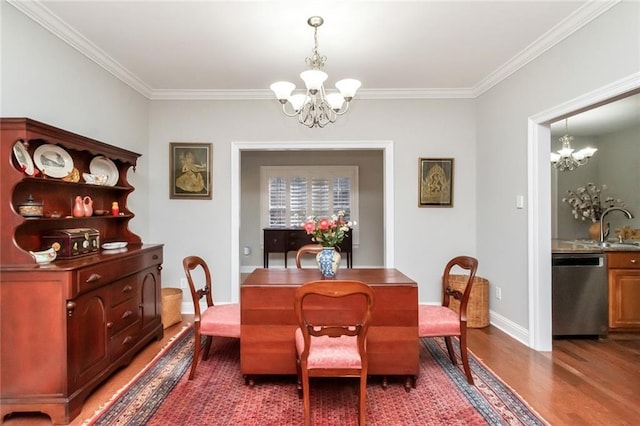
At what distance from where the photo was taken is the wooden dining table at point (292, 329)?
220 cm

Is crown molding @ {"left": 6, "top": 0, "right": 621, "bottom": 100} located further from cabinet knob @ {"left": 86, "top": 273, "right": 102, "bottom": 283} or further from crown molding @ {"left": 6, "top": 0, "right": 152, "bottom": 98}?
cabinet knob @ {"left": 86, "top": 273, "right": 102, "bottom": 283}

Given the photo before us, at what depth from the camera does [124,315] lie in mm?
2531

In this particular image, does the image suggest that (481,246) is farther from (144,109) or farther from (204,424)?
(144,109)

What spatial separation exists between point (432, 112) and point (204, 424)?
146 inches

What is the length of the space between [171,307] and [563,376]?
3510mm

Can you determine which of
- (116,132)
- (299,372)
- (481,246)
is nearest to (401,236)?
(481,246)

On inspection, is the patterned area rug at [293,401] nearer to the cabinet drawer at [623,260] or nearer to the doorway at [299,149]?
the doorway at [299,149]

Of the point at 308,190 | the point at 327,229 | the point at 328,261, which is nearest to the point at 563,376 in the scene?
the point at 328,261

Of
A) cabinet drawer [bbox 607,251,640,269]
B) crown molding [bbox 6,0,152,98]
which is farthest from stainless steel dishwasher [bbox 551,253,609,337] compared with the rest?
crown molding [bbox 6,0,152,98]

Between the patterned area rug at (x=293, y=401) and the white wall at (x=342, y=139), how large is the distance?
5.04 ft

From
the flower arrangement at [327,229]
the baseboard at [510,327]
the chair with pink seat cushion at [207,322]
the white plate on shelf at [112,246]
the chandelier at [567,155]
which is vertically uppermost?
the chandelier at [567,155]

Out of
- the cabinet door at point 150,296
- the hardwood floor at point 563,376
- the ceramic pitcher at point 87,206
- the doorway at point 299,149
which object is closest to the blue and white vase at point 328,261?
the hardwood floor at point 563,376

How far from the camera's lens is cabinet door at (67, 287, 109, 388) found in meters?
1.96

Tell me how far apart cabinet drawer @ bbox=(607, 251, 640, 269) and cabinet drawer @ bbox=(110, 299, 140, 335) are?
13.8 feet
